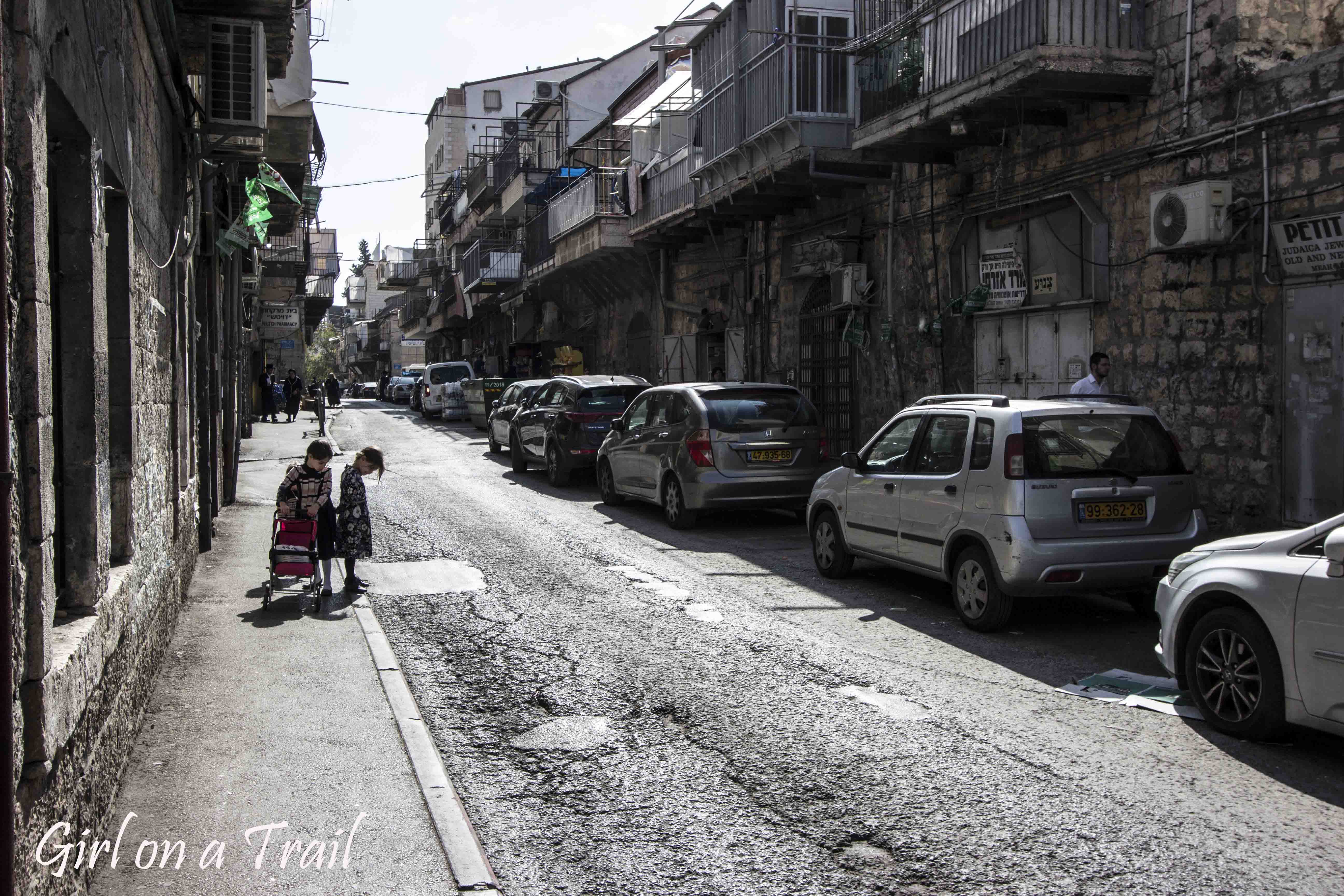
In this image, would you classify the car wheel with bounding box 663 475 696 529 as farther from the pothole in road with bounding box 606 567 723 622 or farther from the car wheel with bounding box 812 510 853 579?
the car wheel with bounding box 812 510 853 579

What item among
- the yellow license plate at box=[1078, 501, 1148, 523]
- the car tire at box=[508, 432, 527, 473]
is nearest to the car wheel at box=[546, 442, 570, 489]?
the car tire at box=[508, 432, 527, 473]

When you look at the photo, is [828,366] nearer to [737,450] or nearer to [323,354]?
[737,450]

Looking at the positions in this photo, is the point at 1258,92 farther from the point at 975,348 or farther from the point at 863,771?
the point at 863,771

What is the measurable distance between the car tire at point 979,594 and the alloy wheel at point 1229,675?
2000 millimetres

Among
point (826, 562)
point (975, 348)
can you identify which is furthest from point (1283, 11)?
point (826, 562)

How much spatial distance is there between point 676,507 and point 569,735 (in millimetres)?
7767

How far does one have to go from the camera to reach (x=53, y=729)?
11.1 ft

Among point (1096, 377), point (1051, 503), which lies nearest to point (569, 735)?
point (1051, 503)

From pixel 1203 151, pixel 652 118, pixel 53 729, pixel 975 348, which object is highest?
pixel 652 118

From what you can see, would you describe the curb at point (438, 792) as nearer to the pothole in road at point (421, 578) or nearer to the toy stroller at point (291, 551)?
the toy stroller at point (291, 551)

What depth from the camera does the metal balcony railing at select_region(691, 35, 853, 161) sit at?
55.4ft

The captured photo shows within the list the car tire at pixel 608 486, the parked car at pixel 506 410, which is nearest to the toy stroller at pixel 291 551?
the car tire at pixel 608 486

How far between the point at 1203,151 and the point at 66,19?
1033cm

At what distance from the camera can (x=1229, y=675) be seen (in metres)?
5.55
